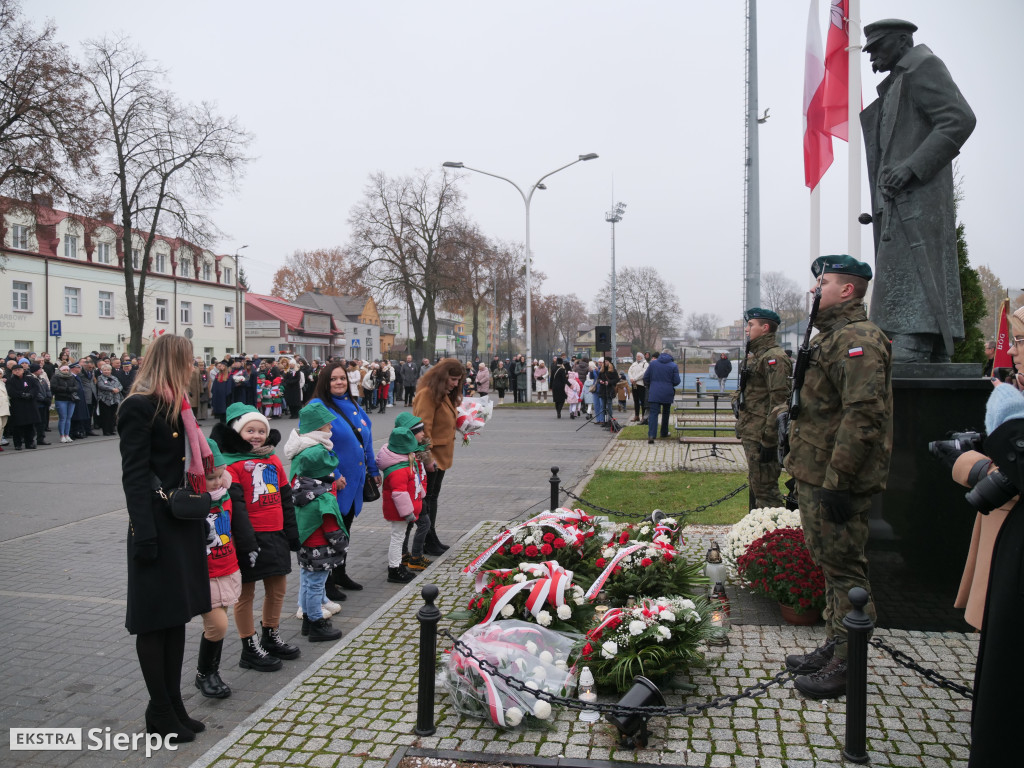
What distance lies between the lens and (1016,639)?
2.54 metres

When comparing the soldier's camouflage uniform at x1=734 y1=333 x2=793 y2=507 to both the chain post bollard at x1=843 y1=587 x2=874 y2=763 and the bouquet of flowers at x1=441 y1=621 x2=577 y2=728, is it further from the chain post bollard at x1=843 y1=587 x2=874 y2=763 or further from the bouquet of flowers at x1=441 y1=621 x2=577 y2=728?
the chain post bollard at x1=843 y1=587 x2=874 y2=763

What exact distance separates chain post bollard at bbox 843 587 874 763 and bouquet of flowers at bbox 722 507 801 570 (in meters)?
2.61

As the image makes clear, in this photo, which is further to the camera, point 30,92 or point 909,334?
point 30,92

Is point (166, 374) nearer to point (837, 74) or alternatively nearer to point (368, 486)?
point (368, 486)

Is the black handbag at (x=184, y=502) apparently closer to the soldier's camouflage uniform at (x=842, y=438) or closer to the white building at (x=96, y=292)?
the soldier's camouflage uniform at (x=842, y=438)

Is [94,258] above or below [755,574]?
above

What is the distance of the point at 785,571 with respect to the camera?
536 cm

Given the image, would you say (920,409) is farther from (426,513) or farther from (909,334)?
(426,513)

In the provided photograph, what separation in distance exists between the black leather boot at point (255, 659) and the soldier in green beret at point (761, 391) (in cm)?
446

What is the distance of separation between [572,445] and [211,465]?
14.0m

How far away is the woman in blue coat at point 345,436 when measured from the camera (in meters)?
5.89

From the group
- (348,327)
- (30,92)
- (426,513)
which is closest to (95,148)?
(30,92)

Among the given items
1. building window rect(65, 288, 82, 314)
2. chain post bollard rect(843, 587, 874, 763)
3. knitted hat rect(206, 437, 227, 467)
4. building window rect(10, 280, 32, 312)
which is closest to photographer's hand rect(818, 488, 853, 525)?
chain post bollard rect(843, 587, 874, 763)

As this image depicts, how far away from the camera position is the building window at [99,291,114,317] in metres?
48.2
